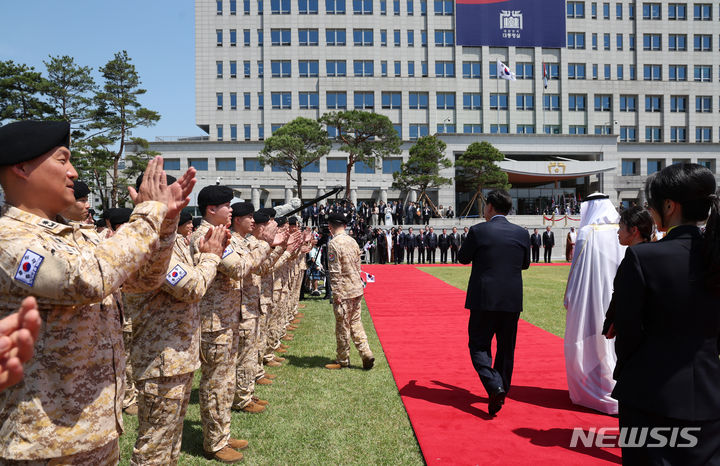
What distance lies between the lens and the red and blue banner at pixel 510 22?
50094 mm

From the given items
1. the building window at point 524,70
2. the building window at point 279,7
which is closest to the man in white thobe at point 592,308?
the building window at point 524,70

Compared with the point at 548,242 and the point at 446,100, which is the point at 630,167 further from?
the point at 548,242

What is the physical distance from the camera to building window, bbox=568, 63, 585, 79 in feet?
179

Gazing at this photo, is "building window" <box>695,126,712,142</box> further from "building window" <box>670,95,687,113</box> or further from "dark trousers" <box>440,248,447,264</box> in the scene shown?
"dark trousers" <box>440,248,447,264</box>

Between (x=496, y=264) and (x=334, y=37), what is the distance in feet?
177

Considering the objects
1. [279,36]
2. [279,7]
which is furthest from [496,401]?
[279,7]

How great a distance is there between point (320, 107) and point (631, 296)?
53374 mm

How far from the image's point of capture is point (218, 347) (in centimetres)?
416

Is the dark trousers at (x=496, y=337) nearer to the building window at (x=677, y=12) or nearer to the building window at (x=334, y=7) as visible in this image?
the building window at (x=334, y=7)

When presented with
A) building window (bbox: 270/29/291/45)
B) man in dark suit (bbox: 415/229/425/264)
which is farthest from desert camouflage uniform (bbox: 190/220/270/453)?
building window (bbox: 270/29/291/45)

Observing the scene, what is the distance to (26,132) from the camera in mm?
1887

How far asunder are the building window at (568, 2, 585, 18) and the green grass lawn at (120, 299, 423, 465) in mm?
59877

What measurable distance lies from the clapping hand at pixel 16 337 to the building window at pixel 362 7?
5829 centimetres

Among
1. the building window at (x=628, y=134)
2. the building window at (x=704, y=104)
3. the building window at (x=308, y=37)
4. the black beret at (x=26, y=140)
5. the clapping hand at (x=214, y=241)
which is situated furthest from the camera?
the building window at (x=704, y=104)
